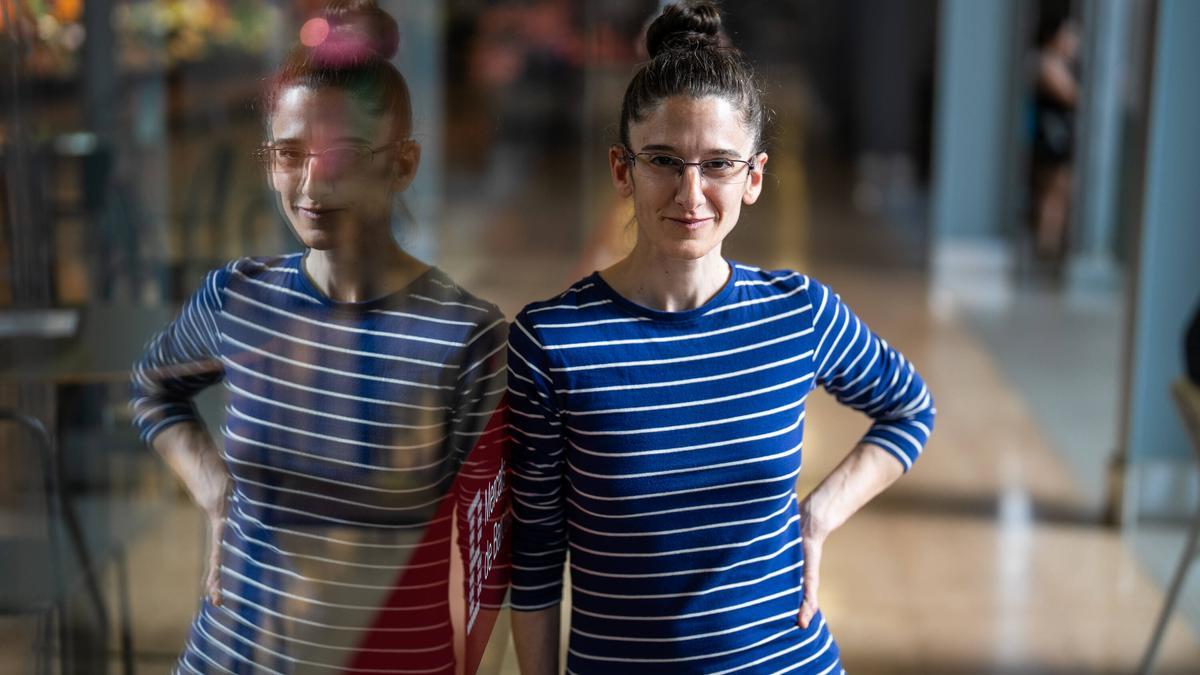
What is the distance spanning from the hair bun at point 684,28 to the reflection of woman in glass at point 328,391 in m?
0.31

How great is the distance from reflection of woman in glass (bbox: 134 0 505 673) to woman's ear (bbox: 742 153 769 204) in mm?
342

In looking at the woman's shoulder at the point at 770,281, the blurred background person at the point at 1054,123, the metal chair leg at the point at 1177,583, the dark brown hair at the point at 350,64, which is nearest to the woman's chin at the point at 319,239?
the dark brown hair at the point at 350,64

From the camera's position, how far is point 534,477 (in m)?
1.40

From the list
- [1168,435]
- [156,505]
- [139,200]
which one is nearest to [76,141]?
[139,200]

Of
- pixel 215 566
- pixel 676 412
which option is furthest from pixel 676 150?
pixel 215 566

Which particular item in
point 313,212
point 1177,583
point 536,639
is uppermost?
point 313,212

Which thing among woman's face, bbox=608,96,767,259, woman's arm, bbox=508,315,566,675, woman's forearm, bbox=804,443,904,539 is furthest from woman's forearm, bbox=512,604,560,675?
woman's face, bbox=608,96,767,259

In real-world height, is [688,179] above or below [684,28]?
below

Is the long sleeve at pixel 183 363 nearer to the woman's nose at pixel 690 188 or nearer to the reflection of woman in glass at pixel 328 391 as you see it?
the reflection of woman in glass at pixel 328 391

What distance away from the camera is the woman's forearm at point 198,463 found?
4.00 feet

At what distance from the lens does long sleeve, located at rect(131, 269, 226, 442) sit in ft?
4.00

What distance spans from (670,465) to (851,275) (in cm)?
675

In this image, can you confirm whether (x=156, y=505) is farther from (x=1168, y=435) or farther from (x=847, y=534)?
(x=1168, y=435)

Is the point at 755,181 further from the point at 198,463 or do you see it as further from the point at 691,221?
the point at 198,463
